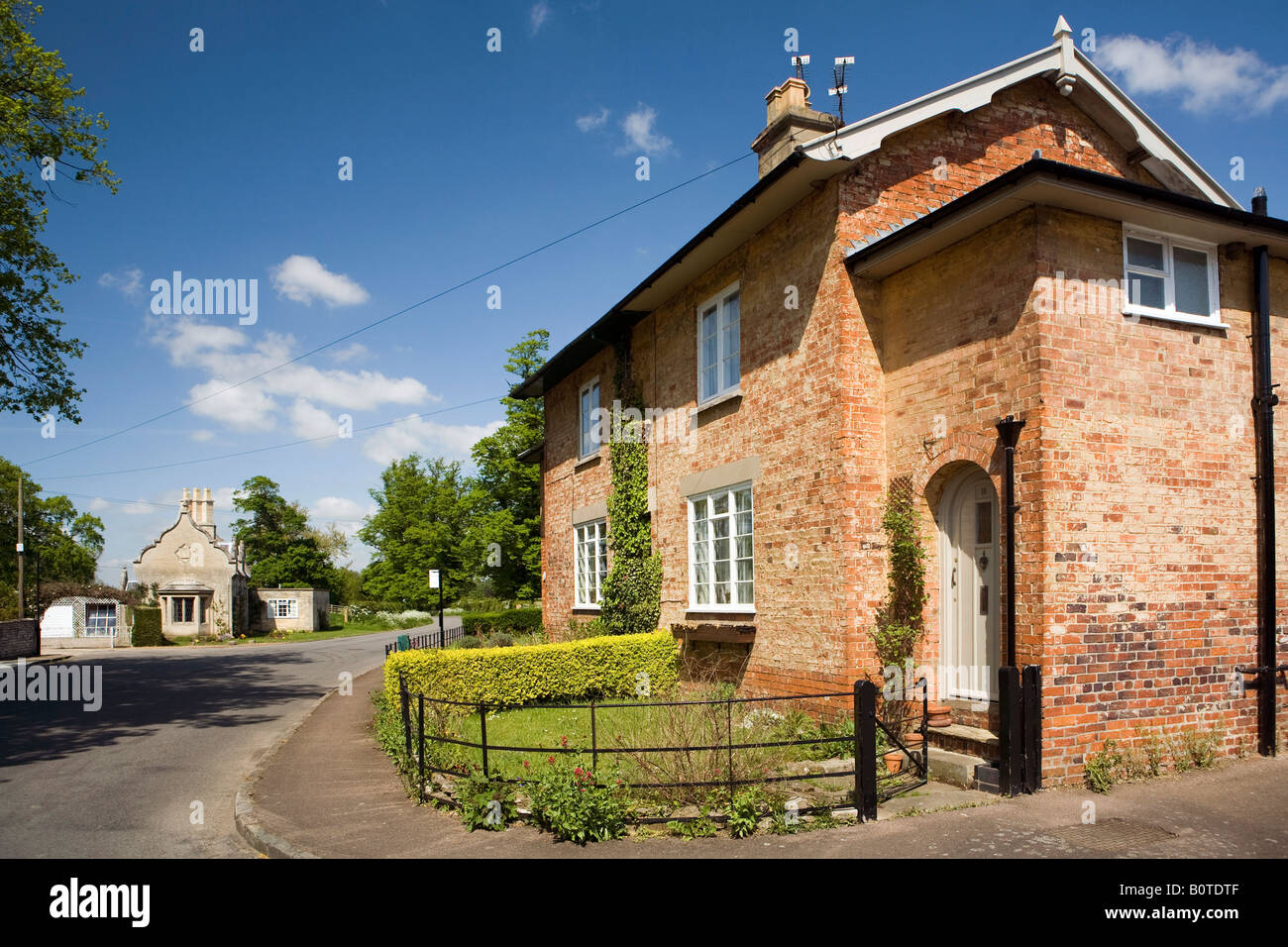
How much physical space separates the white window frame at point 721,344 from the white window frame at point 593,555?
4661 millimetres

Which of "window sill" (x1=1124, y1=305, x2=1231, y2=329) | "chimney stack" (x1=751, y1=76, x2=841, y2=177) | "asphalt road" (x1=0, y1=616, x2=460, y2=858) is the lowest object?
"asphalt road" (x1=0, y1=616, x2=460, y2=858)

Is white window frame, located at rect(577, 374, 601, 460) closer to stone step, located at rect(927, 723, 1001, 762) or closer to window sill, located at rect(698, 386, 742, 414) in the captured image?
window sill, located at rect(698, 386, 742, 414)

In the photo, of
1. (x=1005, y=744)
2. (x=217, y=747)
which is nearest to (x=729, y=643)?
(x=1005, y=744)

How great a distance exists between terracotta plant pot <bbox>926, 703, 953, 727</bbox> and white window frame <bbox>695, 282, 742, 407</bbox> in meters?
5.30

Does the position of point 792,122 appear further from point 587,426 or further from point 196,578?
point 196,578

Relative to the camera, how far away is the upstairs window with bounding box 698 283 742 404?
12.8 metres

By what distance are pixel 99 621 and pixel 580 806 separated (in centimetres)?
4467

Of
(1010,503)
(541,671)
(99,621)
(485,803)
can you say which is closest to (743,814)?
(485,803)

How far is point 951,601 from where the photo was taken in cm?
949

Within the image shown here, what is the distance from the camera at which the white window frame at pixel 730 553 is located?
1202cm

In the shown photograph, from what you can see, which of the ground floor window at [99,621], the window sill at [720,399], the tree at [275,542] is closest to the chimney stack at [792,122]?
the window sill at [720,399]

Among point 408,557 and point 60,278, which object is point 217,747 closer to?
point 60,278

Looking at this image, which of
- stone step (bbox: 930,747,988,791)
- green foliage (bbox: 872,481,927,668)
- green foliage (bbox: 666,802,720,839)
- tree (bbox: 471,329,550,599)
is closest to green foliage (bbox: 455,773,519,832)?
green foliage (bbox: 666,802,720,839)
